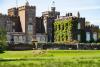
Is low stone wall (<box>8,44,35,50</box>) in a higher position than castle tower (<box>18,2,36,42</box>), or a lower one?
lower

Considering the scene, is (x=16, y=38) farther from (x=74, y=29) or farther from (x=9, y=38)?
(x=74, y=29)

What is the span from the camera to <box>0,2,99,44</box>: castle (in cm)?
8112

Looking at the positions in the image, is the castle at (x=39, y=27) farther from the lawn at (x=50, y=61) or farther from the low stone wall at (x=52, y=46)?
the lawn at (x=50, y=61)

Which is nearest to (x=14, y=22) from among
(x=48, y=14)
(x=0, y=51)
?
(x=48, y=14)

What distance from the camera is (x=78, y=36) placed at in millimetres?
82625

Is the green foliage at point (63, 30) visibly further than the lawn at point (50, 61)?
Yes


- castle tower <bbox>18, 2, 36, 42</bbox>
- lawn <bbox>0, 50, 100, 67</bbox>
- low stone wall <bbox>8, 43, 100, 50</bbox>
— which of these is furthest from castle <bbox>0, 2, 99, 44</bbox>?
lawn <bbox>0, 50, 100, 67</bbox>

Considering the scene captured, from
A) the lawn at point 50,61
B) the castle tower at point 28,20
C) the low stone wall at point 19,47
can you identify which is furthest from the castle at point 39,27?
the lawn at point 50,61

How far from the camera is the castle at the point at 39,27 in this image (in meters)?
81.1

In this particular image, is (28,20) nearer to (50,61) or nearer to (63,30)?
(63,30)

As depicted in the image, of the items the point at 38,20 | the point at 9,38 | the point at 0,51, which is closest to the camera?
the point at 0,51

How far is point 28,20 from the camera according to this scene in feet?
270

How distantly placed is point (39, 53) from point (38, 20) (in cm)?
3649

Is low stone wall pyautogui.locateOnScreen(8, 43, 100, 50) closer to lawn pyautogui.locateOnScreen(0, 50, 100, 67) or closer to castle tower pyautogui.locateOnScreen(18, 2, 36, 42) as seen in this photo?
castle tower pyautogui.locateOnScreen(18, 2, 36, 42)
